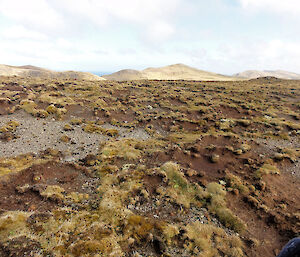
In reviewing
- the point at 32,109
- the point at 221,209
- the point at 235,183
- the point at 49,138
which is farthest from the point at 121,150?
the point at 32,109

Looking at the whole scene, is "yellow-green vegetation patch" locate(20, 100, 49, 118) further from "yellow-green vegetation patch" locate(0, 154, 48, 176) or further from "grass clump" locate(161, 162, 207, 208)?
"grass clump" locate(161, 162, 207, 208)

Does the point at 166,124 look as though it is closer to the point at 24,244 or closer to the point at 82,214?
the point at 82,214

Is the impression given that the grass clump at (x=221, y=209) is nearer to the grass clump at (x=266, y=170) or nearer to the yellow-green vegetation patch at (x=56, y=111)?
the grass clump at (x=266, y=170)

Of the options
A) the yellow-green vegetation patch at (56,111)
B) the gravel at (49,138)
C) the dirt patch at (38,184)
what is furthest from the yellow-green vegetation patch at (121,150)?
the yellow-green vegetation patch at (56,111)

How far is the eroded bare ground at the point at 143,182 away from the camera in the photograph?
1247 cm

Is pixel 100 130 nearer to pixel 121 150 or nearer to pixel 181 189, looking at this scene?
pixel 121 150

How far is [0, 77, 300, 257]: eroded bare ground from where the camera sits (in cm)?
1247

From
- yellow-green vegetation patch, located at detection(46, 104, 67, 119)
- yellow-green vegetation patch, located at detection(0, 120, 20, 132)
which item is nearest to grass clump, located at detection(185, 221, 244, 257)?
yellow-green vegetation patch, located at detection(0, 120, 20, 132)

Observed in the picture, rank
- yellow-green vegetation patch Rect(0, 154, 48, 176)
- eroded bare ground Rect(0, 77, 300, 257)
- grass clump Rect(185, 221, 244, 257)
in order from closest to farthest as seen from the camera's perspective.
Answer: grass clump Rect(185, 221, 244, 257)
eroded bare ground Rect(0, 77, 300, 257)
yellow-green vegetation patch Rect(0, 154, 48, 176)

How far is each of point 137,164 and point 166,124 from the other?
615 inches

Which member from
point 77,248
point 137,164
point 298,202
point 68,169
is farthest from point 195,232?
point 68,169

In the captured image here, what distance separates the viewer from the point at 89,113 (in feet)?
124

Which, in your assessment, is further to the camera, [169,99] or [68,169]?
[169,99]

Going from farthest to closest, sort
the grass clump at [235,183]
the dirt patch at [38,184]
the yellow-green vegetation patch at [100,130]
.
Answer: the yellow-green vegetation patch at [100,130] < the grass clump at [235,183] < the dirt patch at [38,184]
